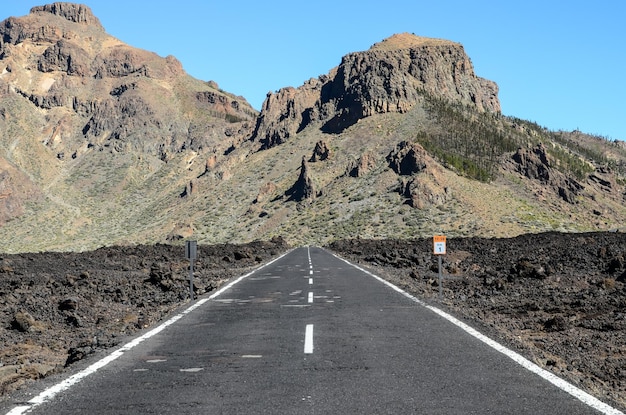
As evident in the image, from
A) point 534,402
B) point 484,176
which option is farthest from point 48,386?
point 484,176

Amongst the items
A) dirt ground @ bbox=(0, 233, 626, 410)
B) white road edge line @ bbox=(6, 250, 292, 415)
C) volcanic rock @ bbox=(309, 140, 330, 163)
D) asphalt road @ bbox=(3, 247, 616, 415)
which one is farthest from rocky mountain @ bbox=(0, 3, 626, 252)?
white road edge line @ bbox=(6, 250, 292, 415)

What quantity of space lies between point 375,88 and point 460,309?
102 m

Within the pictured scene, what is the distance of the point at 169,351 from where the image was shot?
988 centimetres

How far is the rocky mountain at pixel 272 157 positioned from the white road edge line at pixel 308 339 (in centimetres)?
6457

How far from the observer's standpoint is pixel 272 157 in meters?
116

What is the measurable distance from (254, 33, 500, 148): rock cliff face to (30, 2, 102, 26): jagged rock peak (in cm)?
7410

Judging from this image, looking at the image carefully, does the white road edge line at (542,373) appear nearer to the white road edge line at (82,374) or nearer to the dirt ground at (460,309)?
the dirt ground at (460,309)

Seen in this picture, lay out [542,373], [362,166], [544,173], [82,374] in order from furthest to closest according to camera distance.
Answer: [544,173]
[362,166]
[82,374]
[542,373]

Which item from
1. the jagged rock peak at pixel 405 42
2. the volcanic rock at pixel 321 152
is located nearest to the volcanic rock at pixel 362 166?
the volcanic rock at pixel 321 152

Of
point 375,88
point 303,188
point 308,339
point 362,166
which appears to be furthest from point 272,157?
point 308,339

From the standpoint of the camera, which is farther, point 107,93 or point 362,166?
point 107,93

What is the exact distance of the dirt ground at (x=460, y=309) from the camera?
9.45 metres

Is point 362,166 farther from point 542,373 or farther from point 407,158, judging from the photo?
point 542,373

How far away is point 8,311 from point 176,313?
3696mm
